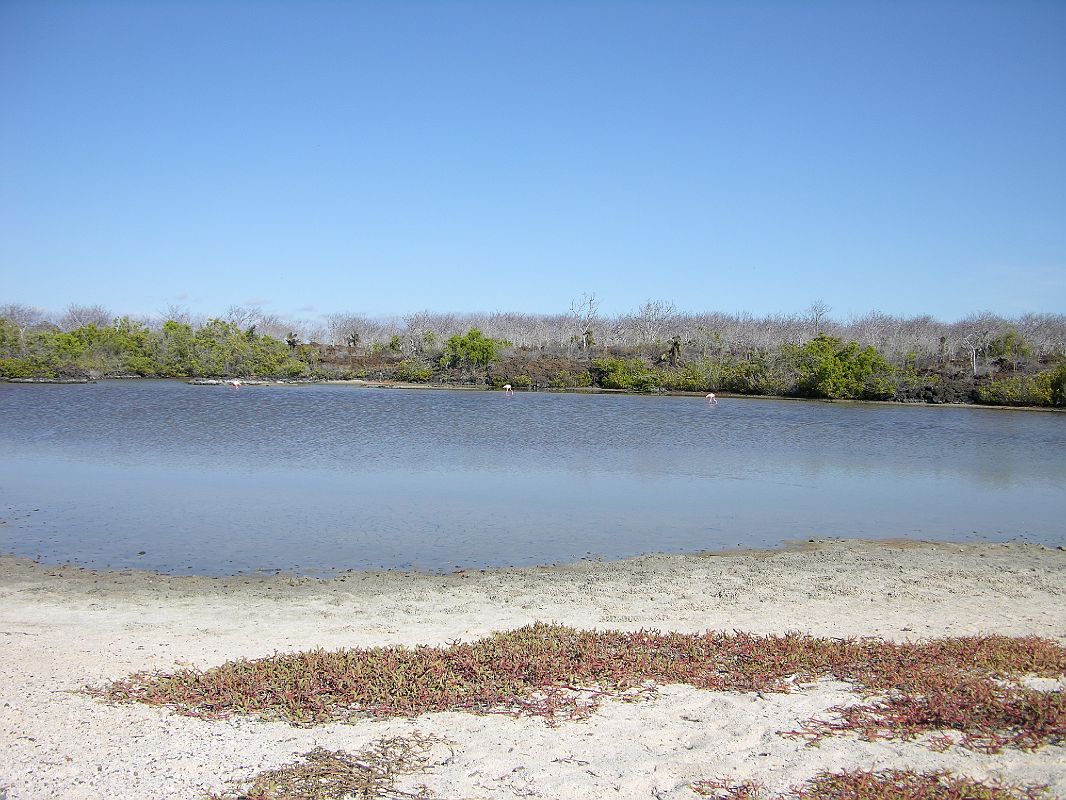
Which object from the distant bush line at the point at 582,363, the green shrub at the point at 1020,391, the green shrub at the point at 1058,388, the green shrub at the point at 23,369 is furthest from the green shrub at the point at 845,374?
the green shrub at the point at 23,369

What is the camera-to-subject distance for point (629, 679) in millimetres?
6707

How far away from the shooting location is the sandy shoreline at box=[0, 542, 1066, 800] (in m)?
5.21

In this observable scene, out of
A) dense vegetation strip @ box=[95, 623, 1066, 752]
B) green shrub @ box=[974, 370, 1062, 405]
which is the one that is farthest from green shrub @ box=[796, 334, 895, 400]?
dense vegetation strip @ box=[95, 623, 1066, 752]

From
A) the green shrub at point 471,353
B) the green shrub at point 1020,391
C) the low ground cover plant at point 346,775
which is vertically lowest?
the low ground cover plant at point 346,775

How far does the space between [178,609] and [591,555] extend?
244 inches

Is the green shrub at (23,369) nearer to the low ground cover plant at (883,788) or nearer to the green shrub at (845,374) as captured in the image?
the green shrub at (845,374)

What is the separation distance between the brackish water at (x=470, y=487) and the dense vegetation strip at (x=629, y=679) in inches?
205

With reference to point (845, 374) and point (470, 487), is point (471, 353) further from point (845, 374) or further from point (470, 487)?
point (470, 487)

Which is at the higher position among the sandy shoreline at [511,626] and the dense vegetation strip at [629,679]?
the dense vegetation strip at [629,679]

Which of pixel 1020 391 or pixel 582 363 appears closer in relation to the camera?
pixel 1020 391

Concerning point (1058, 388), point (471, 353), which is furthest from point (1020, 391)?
point (471, 353)

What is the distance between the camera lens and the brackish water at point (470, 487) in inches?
540

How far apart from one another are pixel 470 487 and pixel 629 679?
1313cm

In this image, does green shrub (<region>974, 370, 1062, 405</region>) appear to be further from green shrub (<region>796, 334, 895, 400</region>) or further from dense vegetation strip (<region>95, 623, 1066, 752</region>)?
dense vegetation strip (<region>95, 623, 1066, 752</region>)
